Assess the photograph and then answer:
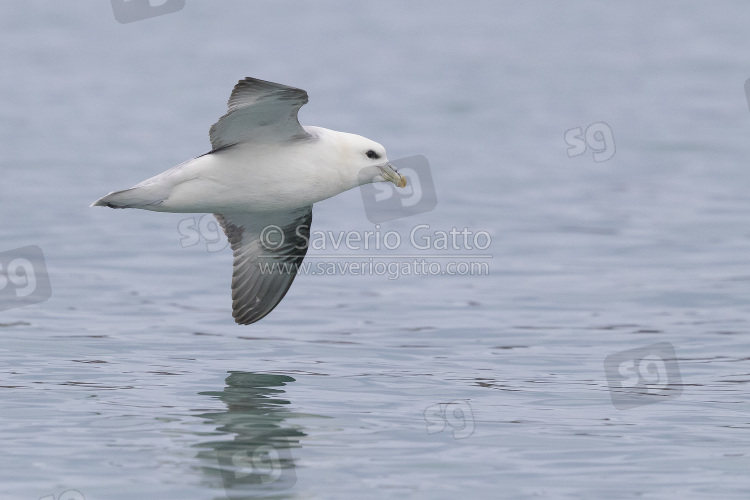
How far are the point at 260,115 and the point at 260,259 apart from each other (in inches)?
106

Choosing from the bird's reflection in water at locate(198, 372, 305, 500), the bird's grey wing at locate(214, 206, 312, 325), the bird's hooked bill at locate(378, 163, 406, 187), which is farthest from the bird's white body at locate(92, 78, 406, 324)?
the bird's reflection in water at locate(198, 372, 305, 500)

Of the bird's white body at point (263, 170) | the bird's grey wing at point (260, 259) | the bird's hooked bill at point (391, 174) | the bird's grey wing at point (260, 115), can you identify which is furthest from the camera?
the bird's grey wing at point (260, 259)

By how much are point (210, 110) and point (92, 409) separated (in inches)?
1344

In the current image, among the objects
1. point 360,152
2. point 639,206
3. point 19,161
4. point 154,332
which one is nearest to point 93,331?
point 154,332

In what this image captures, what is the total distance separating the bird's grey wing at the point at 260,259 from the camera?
1489 cm

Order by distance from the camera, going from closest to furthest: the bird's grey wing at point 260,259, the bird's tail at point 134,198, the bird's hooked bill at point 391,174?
1. the bird's tail at point 134,198
2. the bird's hooked bill at point 391,174
3. the bird's grey wing at point 260,259

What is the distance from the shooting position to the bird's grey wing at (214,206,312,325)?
14891 mm

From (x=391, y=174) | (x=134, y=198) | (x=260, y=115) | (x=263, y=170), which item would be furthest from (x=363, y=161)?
(x=134, y=198)

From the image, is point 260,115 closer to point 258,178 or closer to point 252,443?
point 258,178

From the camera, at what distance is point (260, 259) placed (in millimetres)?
15031

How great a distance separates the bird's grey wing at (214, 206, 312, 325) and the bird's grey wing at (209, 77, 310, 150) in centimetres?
171

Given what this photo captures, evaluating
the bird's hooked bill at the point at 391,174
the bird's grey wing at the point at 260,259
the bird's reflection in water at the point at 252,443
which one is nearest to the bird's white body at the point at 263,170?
the bird's hooked bill at the point at 391,174

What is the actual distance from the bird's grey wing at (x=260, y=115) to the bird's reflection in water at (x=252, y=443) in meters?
2.59

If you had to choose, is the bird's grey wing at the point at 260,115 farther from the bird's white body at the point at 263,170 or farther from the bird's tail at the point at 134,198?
the bird's tail at the point at 134,198
